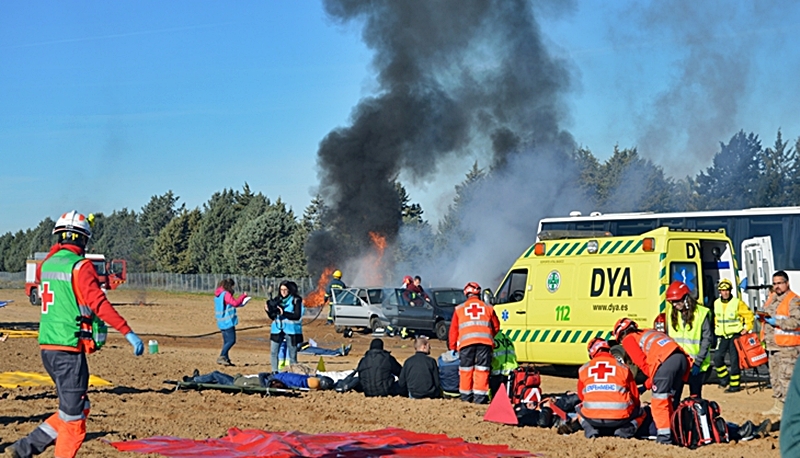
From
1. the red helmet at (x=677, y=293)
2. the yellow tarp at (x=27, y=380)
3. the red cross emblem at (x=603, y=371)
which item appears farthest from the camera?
the yellow tarp at (x=27, y=380)

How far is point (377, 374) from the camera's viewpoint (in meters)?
13.0

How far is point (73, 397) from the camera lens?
273 inches

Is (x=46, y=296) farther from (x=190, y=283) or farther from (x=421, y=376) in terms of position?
(x=190, y=283)

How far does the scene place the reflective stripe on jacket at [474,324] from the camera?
12.7 m

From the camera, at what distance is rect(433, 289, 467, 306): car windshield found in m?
25.4

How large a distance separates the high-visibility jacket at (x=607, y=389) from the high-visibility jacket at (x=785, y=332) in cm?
255

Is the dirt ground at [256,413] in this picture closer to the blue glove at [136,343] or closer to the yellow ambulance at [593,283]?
the yellow ambulance at [593,283]

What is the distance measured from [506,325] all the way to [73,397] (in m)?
10.7

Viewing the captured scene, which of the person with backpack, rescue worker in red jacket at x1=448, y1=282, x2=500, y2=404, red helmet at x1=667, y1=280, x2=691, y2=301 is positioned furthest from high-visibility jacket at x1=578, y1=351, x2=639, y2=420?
rescue worker in red jacket at x1=448, y1=282, x2=500, y2=404

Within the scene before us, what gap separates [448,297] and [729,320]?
11.2 metres

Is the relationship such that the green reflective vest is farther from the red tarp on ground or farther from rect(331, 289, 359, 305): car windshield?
rect(331, 289, 359, 305): car windshield

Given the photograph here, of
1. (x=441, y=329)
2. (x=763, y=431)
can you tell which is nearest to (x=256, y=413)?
(x=763, y=431)

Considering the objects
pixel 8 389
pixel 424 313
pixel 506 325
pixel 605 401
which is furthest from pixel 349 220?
pixel 605 401

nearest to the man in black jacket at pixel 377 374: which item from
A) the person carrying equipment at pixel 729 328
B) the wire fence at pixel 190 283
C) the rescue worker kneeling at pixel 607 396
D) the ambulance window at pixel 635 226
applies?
the rescue worker kneeling at pixel 607 396
